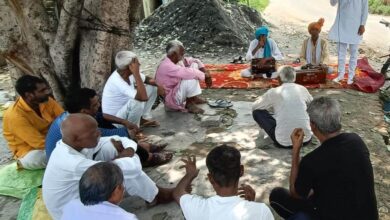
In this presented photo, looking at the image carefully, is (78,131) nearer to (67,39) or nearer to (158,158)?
(158,158)

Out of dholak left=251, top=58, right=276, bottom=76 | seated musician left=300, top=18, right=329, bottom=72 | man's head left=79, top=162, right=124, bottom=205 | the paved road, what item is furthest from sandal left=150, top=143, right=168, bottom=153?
the paved road

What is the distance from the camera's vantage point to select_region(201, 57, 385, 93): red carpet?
24.0 feet

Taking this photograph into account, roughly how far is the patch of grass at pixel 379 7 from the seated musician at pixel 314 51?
1343cm

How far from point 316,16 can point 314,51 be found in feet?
40.2

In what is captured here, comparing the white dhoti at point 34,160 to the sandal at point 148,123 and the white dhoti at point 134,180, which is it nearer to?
the white dhoti at point 134,180

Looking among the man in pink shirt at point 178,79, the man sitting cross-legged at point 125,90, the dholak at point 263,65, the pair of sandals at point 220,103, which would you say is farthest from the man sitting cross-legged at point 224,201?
the dholak at point 263,65

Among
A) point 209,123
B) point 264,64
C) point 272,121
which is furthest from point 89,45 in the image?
point 264,64

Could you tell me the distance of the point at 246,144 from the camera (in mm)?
5324

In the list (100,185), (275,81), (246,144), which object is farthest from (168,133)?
(100,185)

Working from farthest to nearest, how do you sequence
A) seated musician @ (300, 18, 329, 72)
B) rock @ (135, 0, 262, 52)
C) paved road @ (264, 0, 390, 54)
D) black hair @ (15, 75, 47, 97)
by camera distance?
paved road @ (264, 0, 390, 54)
rock @ (135, 0, 262, 52)
seated musician @ (300, 18, 329, 72)
black hair @ (15, 75, 47, 97)

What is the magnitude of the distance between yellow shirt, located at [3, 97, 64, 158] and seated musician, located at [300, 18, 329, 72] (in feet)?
16.6

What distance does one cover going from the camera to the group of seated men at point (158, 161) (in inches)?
100

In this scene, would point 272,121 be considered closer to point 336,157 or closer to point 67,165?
point 336,157

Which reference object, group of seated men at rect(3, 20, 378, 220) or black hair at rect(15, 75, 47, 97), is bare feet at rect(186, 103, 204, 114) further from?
black hair at rect(15, 75, 47, 97)
